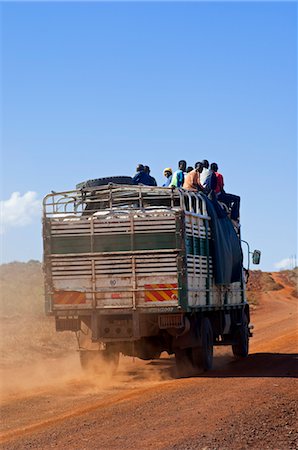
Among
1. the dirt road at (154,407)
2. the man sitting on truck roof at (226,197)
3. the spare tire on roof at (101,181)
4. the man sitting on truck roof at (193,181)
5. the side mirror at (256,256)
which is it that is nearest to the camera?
the dirt road at (154,407)

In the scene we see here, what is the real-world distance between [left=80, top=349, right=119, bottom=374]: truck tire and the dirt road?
0.26 metres

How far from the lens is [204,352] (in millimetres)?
17375

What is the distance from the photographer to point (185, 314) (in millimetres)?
16547

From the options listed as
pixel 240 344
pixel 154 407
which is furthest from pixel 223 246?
pixel 154 407

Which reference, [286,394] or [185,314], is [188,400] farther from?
[185,314]

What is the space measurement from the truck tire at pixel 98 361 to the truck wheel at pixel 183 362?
1.22m

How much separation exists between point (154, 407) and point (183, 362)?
16.4 feet

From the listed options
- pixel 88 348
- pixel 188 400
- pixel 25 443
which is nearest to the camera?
pixel 25 443

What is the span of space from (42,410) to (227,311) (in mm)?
7588

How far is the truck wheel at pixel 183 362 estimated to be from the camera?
17375 millimetres

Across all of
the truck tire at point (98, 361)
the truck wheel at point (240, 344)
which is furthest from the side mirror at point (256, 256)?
the truck tire at point (98, 361)

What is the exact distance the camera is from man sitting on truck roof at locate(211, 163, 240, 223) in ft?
66.6

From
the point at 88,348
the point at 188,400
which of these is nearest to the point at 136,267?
the point at 88,348

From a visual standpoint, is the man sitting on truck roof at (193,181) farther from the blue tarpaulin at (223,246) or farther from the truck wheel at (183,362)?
the truck wheel at (183,362)
